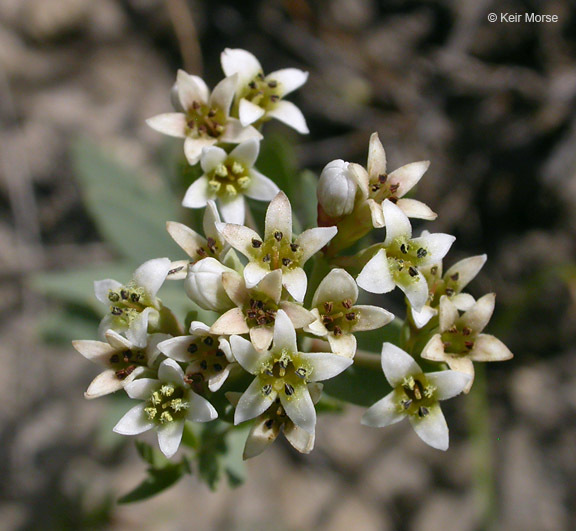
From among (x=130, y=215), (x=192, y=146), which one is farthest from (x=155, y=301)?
(x=130, y=215)

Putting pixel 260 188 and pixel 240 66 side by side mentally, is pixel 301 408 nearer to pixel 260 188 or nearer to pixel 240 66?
pixel 260 188

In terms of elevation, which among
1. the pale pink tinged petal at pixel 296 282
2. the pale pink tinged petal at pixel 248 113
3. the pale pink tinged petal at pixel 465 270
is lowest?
the pale pink tinged petal at pixel 465 270

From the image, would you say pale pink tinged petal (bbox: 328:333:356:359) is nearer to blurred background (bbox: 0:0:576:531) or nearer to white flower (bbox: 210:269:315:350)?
white flower (bbox: 210:269:315:350)

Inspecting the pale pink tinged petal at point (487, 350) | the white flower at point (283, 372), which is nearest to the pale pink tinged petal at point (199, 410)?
the white flower at point (283, 372)

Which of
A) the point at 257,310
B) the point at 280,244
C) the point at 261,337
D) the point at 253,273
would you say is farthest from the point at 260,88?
the point at 261,337

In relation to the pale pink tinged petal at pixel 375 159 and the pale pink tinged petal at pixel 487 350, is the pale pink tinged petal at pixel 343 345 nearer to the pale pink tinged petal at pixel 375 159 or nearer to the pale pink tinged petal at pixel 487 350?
the pale pink tinged petal at pixel 487 350

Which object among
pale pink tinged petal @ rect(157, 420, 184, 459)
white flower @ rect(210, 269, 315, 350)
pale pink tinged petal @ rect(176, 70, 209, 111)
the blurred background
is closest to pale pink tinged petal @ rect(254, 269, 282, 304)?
white flower @ rect(210, 269, 315, 350)

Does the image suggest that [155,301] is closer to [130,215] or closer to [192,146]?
[192,146]
